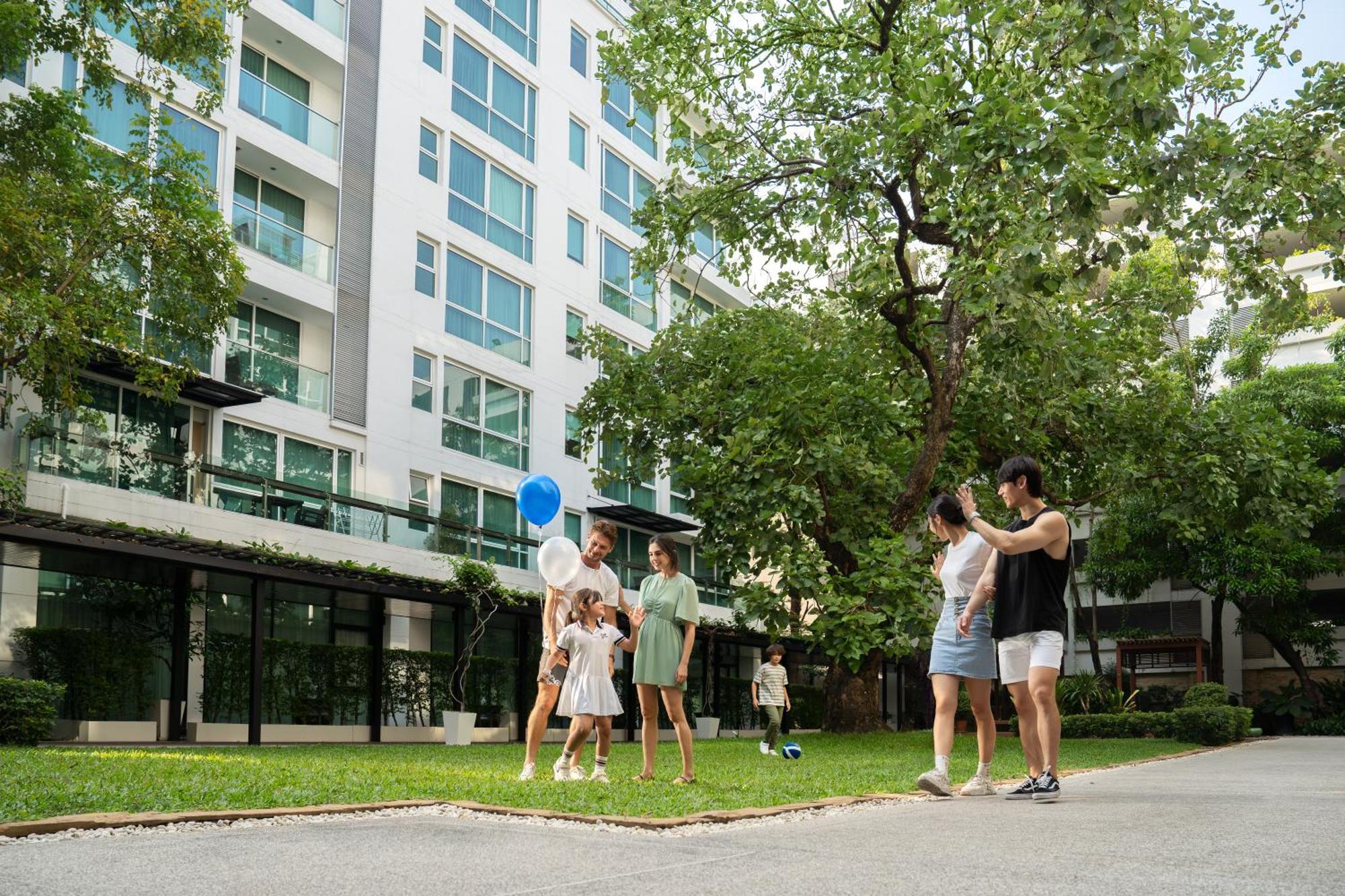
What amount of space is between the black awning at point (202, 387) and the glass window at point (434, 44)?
423 inches

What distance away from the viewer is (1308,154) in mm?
15086

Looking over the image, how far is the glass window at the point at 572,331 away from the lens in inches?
1357

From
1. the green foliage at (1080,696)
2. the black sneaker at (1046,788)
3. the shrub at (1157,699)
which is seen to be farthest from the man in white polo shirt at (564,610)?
the shrub at (1157,699)

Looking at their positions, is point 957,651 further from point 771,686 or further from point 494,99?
point 494,99

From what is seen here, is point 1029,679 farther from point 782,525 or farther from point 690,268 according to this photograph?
point 690,268

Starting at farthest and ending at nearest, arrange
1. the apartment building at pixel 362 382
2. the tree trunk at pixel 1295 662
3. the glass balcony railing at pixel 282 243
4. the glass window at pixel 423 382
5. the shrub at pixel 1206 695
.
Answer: the tree trunk at pixel 1295 662 < the glass window at pixel 423 382 < the shrub at pixel 1206 695 < the glass balcony railing at pixel 282 243 < the apartment building at pixel 362 382

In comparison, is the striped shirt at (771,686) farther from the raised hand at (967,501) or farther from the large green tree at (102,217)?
the raised hand at (967,501)

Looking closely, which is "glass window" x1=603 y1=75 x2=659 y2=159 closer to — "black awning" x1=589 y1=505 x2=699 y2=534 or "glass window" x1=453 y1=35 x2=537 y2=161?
"glass window" x1=453 y1=35 x2=537 y2=161

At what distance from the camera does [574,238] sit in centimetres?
3562

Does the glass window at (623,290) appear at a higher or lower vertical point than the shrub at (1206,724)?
higher

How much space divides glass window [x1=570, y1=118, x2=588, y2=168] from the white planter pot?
18640 millimetres

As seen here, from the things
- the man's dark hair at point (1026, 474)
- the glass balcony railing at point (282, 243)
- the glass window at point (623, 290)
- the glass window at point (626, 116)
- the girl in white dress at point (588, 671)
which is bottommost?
the girl in white dress at point (588, 671)

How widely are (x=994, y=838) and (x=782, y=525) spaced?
1626 cm

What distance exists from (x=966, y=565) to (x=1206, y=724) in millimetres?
17663
